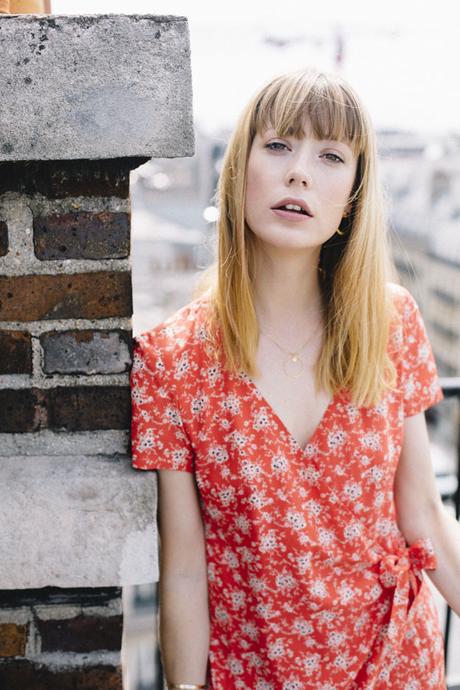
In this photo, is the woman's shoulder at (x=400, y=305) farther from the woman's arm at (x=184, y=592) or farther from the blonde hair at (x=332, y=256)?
the woman's arm at (x=184, y=592)

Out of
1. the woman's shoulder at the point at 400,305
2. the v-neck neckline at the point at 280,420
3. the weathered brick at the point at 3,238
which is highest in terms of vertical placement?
the weathered brick at the point at 3,238

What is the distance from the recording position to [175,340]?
1563 millimetres

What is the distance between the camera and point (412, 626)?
1.73 metres

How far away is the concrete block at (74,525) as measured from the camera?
4.27 ft

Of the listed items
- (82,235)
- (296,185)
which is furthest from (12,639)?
(296,185)

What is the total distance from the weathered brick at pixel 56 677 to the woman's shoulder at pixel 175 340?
0.60m

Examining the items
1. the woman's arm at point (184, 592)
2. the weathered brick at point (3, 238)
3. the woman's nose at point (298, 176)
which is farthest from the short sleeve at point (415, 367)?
the weathered brick at point (3, 238)

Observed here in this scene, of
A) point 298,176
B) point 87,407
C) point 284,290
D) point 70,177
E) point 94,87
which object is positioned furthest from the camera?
point 284,290

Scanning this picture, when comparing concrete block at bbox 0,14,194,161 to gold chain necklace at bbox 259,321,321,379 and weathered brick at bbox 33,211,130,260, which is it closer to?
weathered brick at bbox 33,211,130,260

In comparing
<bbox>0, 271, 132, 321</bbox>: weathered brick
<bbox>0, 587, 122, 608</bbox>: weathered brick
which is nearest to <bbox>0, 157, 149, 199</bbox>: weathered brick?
<bbox>0, 271, 132, 321</bbox>: weathered brick

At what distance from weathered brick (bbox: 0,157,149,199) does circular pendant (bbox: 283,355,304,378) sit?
23.3 inches

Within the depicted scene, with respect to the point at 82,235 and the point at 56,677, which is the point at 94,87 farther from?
the point at 56,677

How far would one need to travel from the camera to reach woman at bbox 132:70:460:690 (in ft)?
5.10

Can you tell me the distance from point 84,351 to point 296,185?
0.56m
